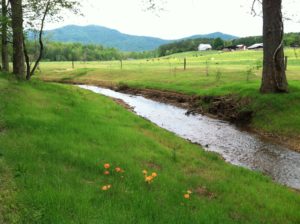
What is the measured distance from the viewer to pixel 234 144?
15.7 meters

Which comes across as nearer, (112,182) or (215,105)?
(112,182)

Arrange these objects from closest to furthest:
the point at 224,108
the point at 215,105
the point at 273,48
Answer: the point at 273,48 → the point at 224,108 → the point at 215,105

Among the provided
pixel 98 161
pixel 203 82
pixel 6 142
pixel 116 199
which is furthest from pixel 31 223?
pixel 203 82

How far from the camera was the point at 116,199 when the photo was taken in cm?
628

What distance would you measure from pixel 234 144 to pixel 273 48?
22.9 ft

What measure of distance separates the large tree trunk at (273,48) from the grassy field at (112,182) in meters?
9.80

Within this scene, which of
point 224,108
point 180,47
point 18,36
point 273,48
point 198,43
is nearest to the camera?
point 273,48

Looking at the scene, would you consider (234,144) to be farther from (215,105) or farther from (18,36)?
(18,36)

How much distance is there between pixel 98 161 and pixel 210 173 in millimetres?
3138

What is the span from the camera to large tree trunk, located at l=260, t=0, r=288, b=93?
1891cm

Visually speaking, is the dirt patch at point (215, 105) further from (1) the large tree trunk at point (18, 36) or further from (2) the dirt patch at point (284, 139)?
(1) the large tree trunk at point (18, 36)

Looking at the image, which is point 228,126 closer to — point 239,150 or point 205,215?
point 239,150

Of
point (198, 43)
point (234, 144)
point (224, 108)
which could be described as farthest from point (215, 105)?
point (198, 43)

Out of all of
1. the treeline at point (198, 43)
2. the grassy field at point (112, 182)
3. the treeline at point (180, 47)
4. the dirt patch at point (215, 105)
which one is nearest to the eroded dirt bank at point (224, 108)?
the dirt patch at point (215, 105)
